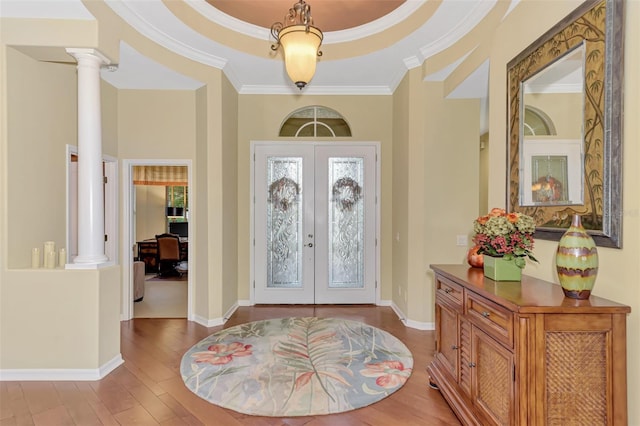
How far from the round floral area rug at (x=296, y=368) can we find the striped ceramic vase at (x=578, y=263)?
1646 millimetres

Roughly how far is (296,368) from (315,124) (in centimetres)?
362

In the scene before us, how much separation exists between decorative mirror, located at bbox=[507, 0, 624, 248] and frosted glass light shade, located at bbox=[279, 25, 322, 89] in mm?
1624

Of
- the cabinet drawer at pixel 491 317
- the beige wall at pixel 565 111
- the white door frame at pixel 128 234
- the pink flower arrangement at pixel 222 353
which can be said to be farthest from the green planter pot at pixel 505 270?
the white door frame at pixel 128 234

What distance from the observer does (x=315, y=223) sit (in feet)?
17.4

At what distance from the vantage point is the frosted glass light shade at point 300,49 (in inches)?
109

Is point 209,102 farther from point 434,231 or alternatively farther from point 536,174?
point 536,174

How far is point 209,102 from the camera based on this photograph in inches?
171

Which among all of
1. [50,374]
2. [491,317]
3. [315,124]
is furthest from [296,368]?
[315,124]

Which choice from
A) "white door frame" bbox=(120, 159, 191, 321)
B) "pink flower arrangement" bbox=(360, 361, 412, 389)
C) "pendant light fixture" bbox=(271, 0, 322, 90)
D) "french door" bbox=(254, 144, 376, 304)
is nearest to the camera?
"pendant light fixture" bbox=(271, 0, 322, 90)

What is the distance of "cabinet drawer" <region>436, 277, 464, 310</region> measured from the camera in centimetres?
233

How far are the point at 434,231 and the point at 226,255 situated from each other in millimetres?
2769

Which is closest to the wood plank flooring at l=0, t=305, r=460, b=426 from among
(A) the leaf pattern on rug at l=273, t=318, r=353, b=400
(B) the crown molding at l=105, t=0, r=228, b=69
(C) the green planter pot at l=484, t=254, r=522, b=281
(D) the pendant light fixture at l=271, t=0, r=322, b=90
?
(A) the leaf pattern on rug at l=273, t=318, r=353, b=400

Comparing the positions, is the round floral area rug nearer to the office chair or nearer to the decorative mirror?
the decorative mirror

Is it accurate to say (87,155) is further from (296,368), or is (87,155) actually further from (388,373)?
(388,373)
